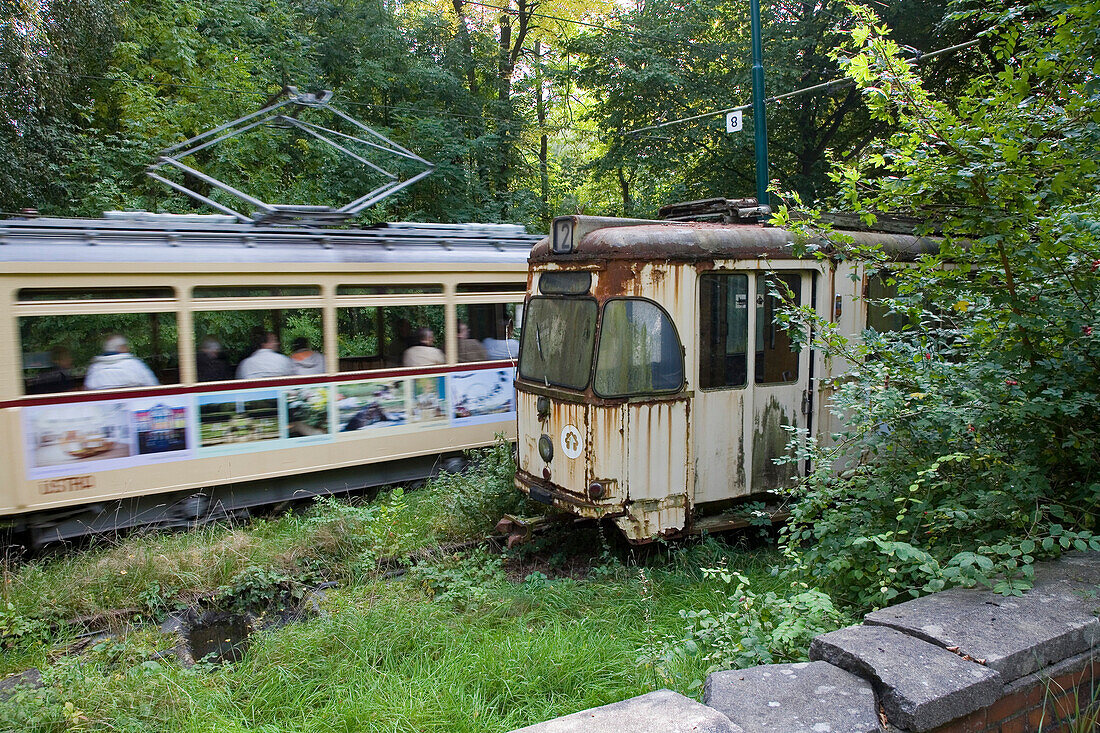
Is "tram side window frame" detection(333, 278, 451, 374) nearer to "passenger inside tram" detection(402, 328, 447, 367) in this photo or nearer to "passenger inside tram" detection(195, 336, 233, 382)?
"passenger inside tram" detection(402, 328, 447, 367)

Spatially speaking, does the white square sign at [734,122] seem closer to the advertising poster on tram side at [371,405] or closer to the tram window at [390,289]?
the tram window at [390,289]

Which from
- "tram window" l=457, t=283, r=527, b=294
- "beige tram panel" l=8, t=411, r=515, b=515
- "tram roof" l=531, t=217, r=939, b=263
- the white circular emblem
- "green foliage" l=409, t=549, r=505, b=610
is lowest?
"green foliage" l=409, t=549, r=505, b=610

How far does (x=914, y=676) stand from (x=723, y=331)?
395cm

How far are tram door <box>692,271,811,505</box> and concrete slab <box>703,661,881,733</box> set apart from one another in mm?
3518

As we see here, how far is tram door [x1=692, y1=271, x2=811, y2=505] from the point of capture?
6.11 meters

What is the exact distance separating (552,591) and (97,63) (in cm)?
1446

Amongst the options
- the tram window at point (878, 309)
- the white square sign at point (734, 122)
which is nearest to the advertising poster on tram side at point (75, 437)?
the tram window at point (878, 309)

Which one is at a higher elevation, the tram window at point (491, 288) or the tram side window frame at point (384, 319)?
the tram window at point (491, 288)

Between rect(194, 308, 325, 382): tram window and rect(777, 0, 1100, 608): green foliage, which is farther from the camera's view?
rect(194, 308, 325, 382): tram window

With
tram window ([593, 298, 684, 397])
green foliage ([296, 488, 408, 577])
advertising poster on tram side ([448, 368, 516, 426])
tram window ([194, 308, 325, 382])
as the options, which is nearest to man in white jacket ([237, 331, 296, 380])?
tram window ([194, 308, 325, 382])

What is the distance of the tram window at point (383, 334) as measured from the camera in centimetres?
829

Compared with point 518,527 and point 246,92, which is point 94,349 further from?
point 246,92

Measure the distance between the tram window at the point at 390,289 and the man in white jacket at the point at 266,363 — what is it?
888 mm

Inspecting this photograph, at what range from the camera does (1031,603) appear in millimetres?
2869
